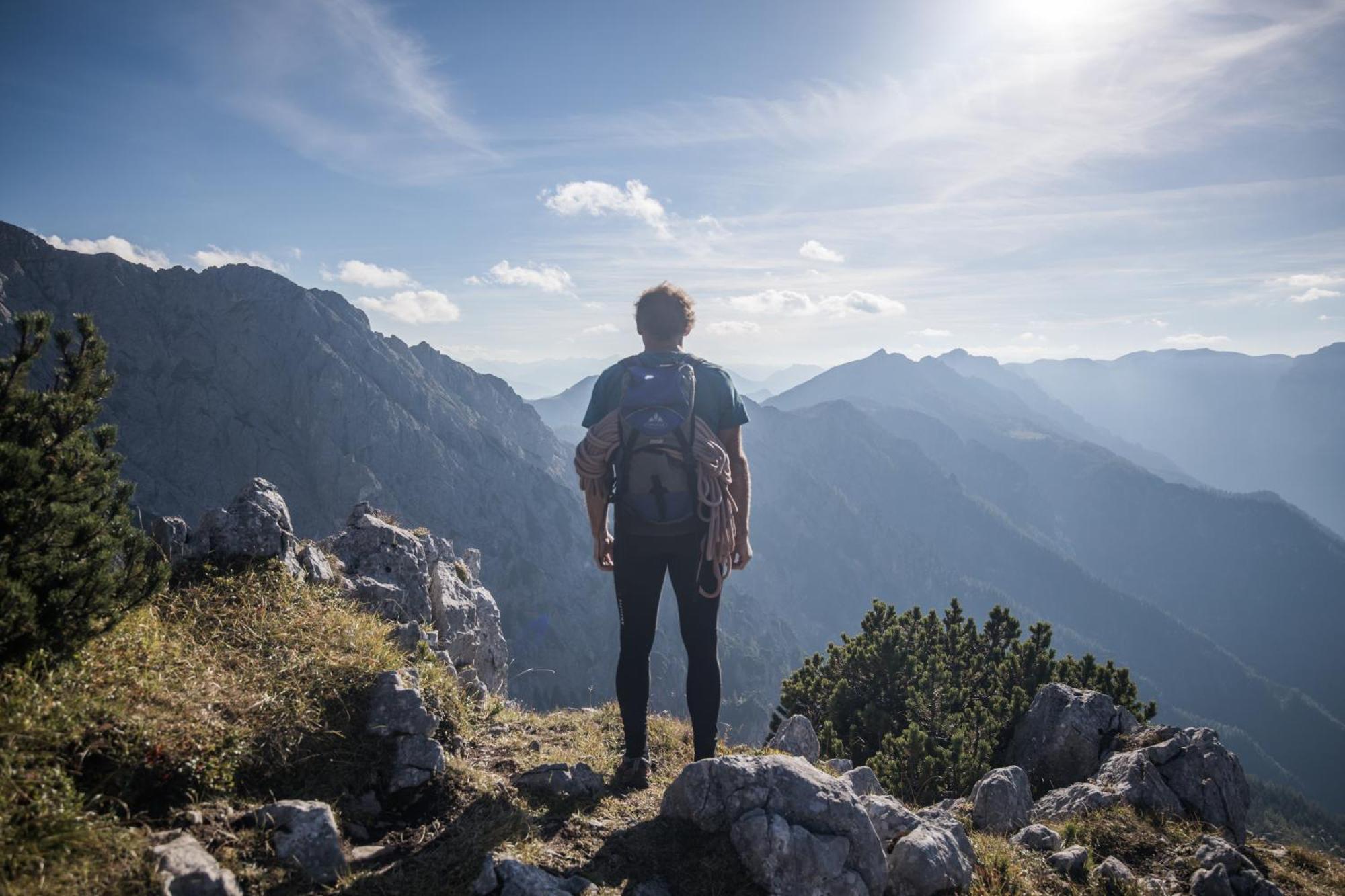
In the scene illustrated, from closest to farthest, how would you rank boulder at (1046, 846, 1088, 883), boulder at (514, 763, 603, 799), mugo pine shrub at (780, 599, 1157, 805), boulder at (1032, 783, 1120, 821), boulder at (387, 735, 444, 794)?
boulder at (387, 735, 444, 794), boulder at (1046, 846, 1088, 883), boulder at (514, 763, 603, 799), boulder at (1032, 783, 1120, 821), mugo pine shrub at (780, 599, 1157, 805)

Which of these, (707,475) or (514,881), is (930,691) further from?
(514,881)

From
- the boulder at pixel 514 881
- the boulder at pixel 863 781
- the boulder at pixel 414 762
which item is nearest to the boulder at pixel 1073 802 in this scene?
the boulder at pixel 863 781

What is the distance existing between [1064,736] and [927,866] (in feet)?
20.7

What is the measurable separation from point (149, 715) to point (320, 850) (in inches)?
62.2

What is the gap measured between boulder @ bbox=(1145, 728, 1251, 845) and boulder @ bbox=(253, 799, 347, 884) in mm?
8505

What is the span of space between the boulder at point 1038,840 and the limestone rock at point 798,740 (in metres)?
3.19

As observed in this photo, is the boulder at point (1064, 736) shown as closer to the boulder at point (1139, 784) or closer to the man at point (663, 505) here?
the boulder at point (1139, 784)

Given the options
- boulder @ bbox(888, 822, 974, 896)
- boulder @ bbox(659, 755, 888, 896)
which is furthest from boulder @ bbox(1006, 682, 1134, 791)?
boulder @ bbox(659, 755, 888, 896)

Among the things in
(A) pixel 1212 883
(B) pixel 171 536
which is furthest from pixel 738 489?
(B) pixel 171 536

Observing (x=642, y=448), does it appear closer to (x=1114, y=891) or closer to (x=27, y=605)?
(x=27, y=605)

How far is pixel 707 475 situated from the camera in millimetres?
5805

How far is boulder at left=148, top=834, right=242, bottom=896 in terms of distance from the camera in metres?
3.37

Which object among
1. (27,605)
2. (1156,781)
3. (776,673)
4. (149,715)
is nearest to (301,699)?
(149,715)

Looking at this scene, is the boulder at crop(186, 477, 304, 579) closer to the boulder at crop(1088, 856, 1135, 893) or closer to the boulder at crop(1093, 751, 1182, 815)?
the boulder at crop(1088, 856, 1135, 893)
